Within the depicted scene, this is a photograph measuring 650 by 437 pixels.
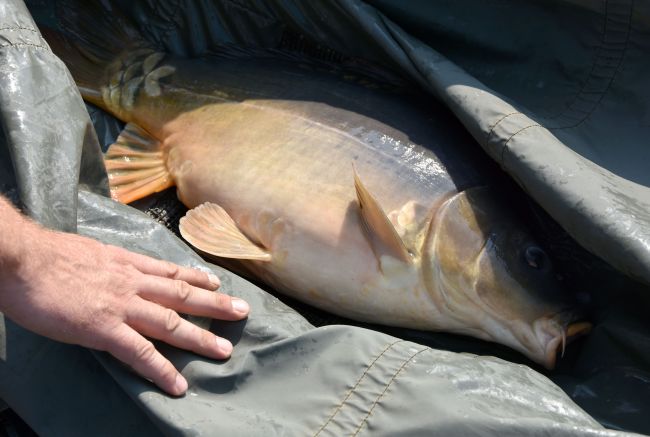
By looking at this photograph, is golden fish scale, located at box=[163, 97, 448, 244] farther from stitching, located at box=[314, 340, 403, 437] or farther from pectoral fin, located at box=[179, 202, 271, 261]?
stitching, located at box=[314, 340, 403, 437]

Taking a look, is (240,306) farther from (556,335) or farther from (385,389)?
(556,335)

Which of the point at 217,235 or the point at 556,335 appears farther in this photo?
the point at 217,235

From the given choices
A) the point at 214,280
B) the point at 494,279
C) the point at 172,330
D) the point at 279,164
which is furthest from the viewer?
the point at 279,164

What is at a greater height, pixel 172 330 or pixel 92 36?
pixel 92 36

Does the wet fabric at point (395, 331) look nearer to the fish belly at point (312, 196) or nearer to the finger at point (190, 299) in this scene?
the finger at point (190, 299)

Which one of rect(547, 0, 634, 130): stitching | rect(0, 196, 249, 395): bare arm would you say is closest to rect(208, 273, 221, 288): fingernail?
rect(0, 196, 249, 395): bare arm

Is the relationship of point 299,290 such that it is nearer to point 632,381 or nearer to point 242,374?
point 242,374

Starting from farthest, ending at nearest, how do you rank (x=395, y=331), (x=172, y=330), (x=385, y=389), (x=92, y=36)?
(x=92, y=36), (x=395, y=331), (x=172, y=330), (x=385, y=389)

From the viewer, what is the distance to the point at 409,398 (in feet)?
5.88

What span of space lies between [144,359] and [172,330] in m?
0.12

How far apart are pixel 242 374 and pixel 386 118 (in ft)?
4.22

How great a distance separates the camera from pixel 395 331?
262cm

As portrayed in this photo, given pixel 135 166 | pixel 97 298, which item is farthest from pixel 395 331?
pixel 135 166

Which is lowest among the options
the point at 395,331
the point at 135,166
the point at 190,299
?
the point at 395,331
